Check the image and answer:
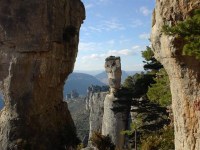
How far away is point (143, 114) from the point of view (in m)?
30.3

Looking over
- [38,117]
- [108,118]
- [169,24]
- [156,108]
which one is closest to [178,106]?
[169,24]

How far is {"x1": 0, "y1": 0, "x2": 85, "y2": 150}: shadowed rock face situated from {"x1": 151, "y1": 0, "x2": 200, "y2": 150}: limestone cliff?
1484cm

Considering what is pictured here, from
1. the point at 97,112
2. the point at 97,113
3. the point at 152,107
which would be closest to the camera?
the point at 152,107

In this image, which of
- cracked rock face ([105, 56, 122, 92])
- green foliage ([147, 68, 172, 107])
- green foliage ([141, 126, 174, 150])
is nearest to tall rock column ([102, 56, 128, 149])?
cracked rock face ([105, 56, 122, 92])

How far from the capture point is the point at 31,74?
29.0 m

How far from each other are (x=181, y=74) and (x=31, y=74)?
53.0 ft

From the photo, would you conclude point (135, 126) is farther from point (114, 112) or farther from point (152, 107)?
point (114, 112)

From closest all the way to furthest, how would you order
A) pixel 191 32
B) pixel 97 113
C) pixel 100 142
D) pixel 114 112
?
1. pixel 191 32
2. pixel 100 142
3. pixel 114 112
4. pixel 97 113

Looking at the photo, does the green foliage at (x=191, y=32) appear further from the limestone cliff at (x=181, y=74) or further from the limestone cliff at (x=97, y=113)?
the limestone cliff at (x=97, y=113)

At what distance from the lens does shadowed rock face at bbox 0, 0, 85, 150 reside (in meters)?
28.6

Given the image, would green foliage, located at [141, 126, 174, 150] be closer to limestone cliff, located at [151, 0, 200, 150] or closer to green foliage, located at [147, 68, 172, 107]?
green foliage, located at [147, 68, 172, 107]

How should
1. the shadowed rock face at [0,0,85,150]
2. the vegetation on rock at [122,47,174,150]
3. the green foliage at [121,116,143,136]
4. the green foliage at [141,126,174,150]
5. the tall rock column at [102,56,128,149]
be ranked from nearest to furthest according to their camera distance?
the green foliage at [141,126,174,150] < the vegetation on rock at [122,47,174,150] < the shadowed rock face at [0,0,85,150] < the green foliage at [121,116,143,136] < the tall rock column at [102,56,128,149]

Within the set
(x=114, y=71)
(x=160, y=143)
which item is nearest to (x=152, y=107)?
(x=160, y=143)

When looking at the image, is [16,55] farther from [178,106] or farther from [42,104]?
[178,106]
